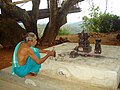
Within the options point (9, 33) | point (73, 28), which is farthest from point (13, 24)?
point (73, 28)

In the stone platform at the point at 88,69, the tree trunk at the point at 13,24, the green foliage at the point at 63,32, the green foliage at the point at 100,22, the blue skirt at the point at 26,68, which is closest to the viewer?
the stone platform at the point at 88,69

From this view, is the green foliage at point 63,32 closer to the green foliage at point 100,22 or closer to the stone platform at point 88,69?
the green foliage at point 100,22

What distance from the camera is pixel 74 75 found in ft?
9.02

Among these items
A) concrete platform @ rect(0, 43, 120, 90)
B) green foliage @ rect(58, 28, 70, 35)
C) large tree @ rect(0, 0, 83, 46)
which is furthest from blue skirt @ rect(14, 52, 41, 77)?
green foliage @ rect(58, 28, 70, 35)

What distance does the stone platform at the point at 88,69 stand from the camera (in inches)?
97.7

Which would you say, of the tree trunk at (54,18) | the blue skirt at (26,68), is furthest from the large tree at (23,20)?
the blue skirt at (26,68)

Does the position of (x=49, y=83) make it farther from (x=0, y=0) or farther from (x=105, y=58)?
(x=0, y=0)

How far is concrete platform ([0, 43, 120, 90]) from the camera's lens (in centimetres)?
251

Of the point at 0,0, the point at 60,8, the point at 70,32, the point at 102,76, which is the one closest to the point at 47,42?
the point at 60,8

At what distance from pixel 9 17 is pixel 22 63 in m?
3.93

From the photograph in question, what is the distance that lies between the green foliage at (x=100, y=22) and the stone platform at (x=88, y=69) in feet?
20.3

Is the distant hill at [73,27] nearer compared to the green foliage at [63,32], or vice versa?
the green foliage at [63,32]

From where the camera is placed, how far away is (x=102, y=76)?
2518 mm

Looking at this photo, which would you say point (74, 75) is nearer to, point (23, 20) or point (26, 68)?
point (26, 68)
